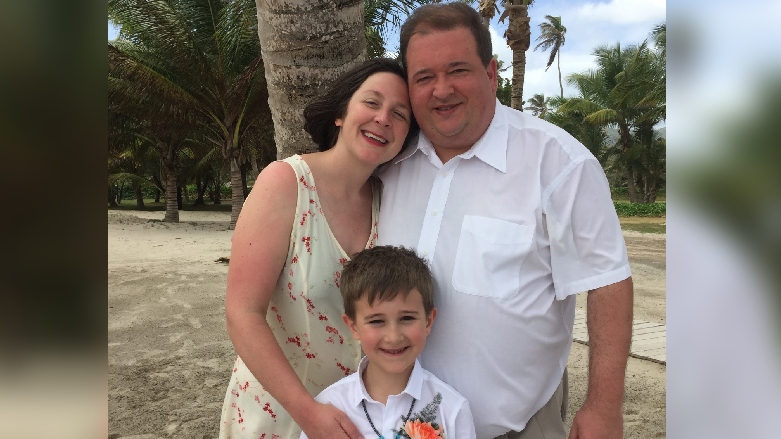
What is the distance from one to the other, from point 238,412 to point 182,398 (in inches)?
130

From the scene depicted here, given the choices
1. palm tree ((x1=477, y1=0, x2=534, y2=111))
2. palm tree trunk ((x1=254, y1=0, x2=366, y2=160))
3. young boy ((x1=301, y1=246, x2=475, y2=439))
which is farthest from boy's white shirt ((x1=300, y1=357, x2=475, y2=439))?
palm tree ((x1=477, y1=0, x2=534, y2=111))

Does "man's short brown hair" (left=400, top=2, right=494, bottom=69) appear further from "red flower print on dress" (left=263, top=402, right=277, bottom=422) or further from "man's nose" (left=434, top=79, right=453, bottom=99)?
"red flower print on dress" (left=263, top=402, right=277, bottom=422)

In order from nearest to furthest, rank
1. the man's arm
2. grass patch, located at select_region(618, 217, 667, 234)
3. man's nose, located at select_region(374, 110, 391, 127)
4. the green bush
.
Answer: the man's arm < man's nose, located at select_region(374, 110, 391, 127) < grass patch, located at select_region(618, 217, 667, 234) < the green bush

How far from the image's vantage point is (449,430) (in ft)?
6.28

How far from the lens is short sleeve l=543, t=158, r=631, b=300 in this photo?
1.97 m

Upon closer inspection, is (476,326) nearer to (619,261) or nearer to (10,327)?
(619,261)

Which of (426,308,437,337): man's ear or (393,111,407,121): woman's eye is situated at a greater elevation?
(393,111,407,121): woman's eye

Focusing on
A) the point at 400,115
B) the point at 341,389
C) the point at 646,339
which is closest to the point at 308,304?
the point at 341,389

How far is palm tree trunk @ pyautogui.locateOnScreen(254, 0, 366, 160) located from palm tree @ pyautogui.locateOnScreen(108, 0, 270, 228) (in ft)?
48.1

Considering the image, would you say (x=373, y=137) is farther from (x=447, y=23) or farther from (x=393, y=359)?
(x=393, y=359)

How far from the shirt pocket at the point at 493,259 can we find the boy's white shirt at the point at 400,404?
0.36 meters

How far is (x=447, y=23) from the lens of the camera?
2.19 meters

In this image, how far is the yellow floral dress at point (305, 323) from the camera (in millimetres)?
2031

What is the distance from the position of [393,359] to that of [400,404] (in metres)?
0.17
